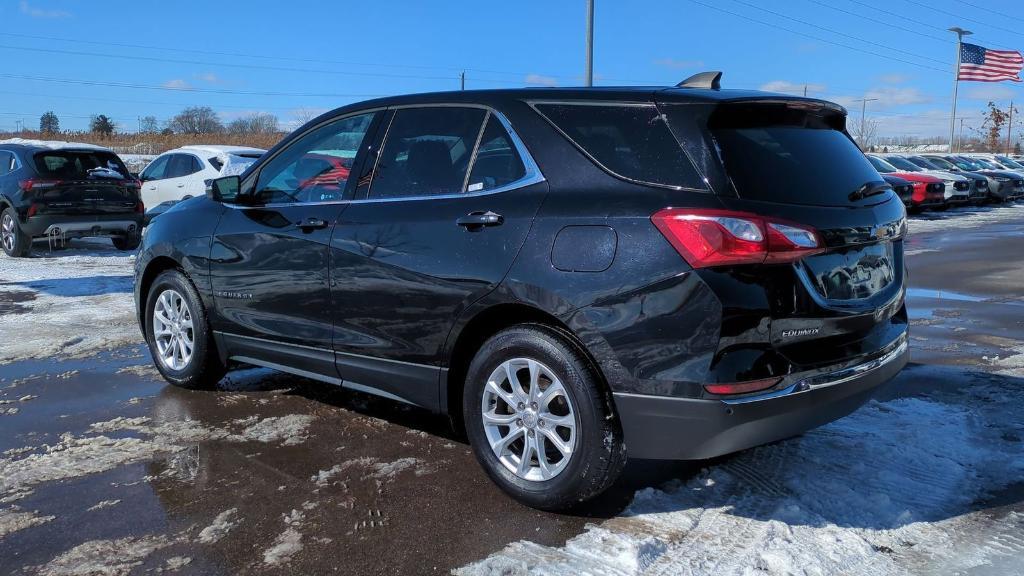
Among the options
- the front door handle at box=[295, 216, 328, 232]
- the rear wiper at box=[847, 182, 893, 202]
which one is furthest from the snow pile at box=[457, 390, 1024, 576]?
the front door handle at box=[295, 216, 328, 232]

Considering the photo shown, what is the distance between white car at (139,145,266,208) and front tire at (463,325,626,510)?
11.2 metres

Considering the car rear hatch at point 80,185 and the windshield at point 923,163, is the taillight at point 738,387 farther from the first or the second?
the windshield at point 923,163

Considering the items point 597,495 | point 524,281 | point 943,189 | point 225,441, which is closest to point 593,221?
point 524,281

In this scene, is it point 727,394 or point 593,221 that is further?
point 593,221

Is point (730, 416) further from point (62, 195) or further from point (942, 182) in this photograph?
point (942, 182)

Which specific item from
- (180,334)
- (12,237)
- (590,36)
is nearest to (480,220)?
(180,334)

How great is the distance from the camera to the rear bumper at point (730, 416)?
3062 mm

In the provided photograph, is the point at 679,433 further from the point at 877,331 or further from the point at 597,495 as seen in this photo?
the point at 877,331

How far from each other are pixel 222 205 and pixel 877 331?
3.74 m

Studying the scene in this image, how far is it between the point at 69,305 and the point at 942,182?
76.7 ft

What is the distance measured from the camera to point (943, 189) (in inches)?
960

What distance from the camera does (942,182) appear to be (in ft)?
80.1

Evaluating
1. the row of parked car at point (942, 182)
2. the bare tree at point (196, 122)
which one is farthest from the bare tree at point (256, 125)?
the row of parked car at point (942, 182)

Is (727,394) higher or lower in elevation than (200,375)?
higher
